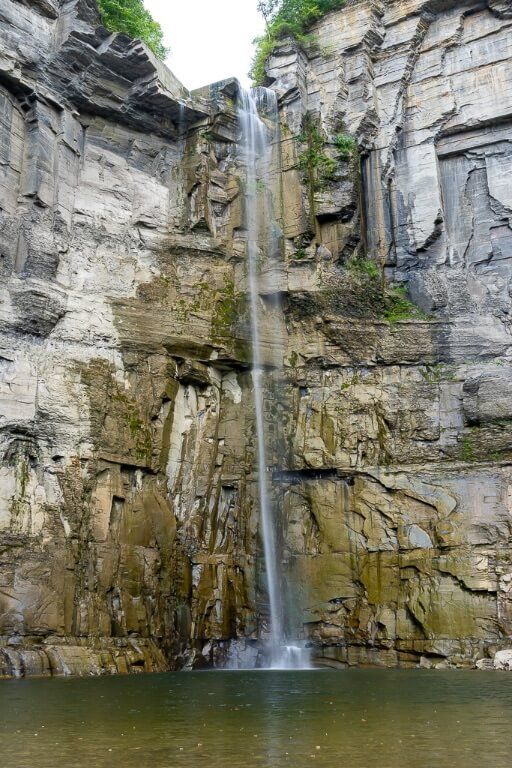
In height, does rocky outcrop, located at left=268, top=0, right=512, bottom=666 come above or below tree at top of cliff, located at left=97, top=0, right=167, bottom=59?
below

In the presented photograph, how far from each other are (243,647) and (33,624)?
611 cm

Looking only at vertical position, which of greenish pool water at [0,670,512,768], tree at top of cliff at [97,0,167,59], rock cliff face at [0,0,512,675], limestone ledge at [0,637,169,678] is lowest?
greenish pool water at [0,670,512,768]

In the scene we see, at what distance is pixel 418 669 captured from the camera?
66.0 feet

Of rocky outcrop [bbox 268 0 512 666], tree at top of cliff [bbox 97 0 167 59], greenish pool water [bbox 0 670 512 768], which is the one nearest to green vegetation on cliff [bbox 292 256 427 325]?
rocky outcrop [bbox 268 0 512 666]

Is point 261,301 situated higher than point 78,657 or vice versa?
point 261,301

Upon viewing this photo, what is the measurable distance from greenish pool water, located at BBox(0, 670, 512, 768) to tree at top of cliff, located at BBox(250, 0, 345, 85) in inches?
925

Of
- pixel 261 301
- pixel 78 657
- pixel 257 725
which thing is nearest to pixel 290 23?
pixel 261 301

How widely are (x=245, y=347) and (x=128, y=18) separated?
12.9 m

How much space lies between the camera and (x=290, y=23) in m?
30.2

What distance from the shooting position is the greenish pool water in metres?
6.65

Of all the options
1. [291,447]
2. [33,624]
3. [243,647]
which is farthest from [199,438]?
[33,624]

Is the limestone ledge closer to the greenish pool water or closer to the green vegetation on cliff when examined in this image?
the greenish pool water

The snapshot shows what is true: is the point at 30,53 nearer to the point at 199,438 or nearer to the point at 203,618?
the point at 199,438

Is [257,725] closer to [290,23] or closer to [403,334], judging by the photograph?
[403,334]
